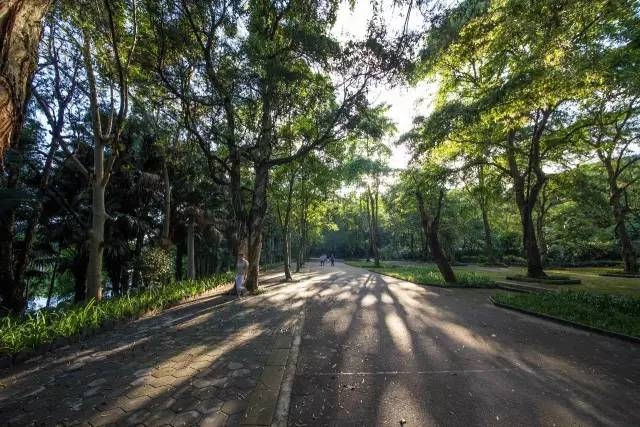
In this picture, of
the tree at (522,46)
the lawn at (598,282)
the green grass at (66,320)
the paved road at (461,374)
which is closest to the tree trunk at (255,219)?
the green grass at (66,320)

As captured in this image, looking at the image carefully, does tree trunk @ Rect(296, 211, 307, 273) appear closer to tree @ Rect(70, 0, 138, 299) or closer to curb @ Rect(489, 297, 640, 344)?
tree @ Rect(70, 0, 138, 299)

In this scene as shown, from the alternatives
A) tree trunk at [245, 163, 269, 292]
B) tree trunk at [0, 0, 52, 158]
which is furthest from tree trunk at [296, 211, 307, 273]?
tree trunk at [0, 0, 52, 158]

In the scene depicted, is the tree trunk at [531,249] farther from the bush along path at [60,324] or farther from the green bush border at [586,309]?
the bush along path at [60,324]

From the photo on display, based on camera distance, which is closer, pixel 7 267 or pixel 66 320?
pixel 66 320

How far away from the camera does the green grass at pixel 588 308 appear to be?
20.3ft

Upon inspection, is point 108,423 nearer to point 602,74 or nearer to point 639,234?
point 602,74

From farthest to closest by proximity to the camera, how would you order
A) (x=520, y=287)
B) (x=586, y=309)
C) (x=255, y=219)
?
(x=255, y=219) → (x=520, y=287) → (x=586, y=309)

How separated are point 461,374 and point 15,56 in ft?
17.5

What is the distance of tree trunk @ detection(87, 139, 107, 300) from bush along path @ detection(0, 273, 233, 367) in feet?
3.32

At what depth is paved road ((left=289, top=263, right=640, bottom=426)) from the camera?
3.13 metres

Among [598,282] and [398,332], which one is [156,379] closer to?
[398,332]

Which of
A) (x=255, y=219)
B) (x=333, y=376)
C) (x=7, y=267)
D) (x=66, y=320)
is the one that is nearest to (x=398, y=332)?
(x=333, y=376)

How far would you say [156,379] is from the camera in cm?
392

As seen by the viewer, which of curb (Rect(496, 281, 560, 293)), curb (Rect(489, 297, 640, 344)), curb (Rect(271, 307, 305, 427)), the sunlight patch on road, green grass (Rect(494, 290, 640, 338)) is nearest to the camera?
curb (Rect(271, 307, 305, 427))
